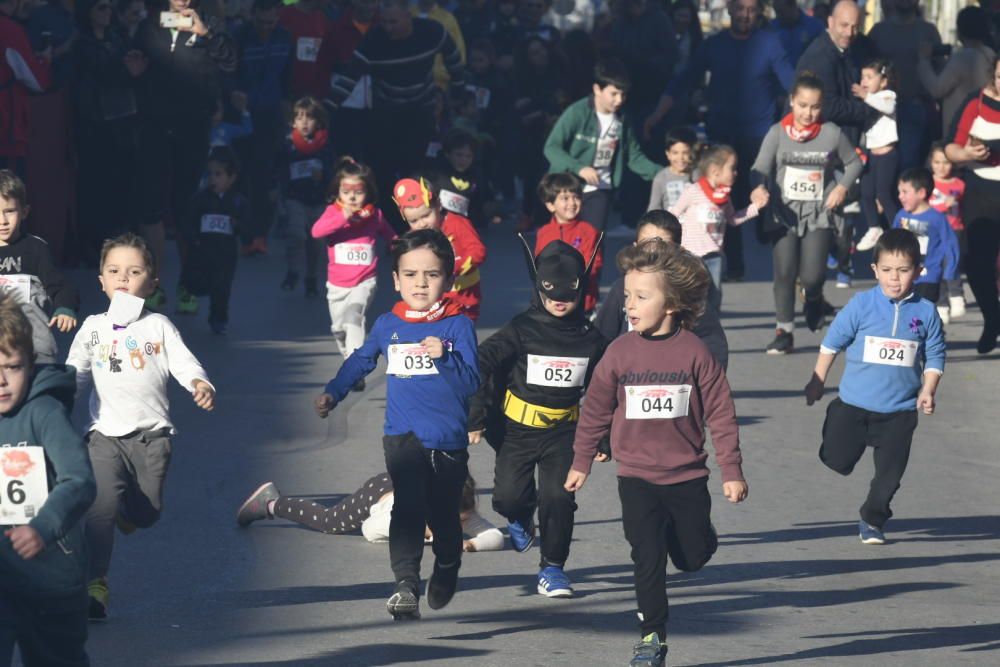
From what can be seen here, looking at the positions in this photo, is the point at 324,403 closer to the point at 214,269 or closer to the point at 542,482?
the point at 542,482

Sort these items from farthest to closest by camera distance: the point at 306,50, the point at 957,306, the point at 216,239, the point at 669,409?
the point at 306,50 → the point at 957,306 → the point at 216,239 → the point at 669,409

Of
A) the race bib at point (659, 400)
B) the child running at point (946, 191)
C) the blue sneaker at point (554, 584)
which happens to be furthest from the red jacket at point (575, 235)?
the race bib at point (659, 400)

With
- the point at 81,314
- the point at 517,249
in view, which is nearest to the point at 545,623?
the point at 81,314

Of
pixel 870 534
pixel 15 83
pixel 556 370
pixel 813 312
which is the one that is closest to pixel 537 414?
pixel 556 370

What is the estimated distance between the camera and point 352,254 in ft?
42.0

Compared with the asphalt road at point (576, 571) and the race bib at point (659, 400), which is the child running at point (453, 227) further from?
Result: the race bib at point (659, 400)

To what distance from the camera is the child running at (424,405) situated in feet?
25.4

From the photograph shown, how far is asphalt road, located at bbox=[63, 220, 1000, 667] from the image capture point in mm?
7445

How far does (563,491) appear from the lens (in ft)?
27.0

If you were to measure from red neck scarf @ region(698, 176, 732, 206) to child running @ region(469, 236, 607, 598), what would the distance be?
5173mm

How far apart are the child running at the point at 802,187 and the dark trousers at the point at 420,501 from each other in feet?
22.3

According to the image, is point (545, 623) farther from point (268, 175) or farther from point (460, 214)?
point (268, 175)

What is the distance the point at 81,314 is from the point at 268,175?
494cm

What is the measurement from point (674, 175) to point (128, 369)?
7.19 meters
